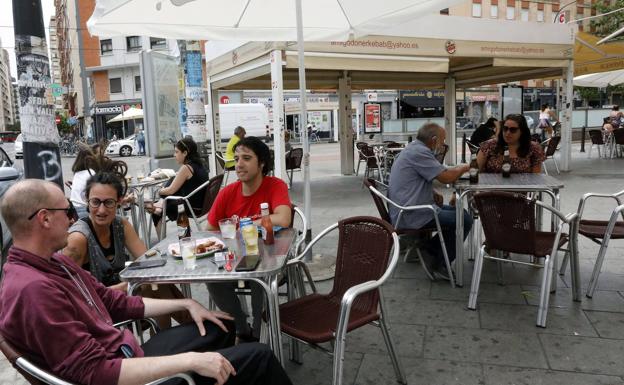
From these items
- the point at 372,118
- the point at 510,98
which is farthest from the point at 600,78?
the point at 372,118

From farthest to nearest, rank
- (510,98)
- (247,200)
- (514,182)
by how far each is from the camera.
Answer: (510,98) < (514,182) < (247,200)

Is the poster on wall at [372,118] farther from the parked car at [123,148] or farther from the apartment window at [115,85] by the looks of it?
the apartment window at [115,85]

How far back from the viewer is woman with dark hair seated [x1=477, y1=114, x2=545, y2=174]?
4.84 m

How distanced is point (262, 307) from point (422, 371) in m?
1.03

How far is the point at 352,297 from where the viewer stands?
7.34 ft

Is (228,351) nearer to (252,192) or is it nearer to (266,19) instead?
(252,192)

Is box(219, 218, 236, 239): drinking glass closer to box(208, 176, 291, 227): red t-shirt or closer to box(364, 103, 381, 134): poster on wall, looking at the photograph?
box(208, 176, 291, 227): red t-shirt

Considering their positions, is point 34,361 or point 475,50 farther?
point 475,50

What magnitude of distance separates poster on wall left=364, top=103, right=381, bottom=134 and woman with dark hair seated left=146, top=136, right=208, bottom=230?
14.7 metres

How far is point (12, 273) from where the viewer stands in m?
1.62

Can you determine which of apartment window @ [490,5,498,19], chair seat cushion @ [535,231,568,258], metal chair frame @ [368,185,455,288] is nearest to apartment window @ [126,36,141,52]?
apartment window @ [490,5,498,19]

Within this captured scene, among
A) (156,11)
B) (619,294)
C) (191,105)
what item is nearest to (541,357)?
(619,294)

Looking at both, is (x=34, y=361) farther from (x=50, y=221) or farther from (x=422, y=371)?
(x=422, y=371)

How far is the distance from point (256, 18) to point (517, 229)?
9.25 feet
